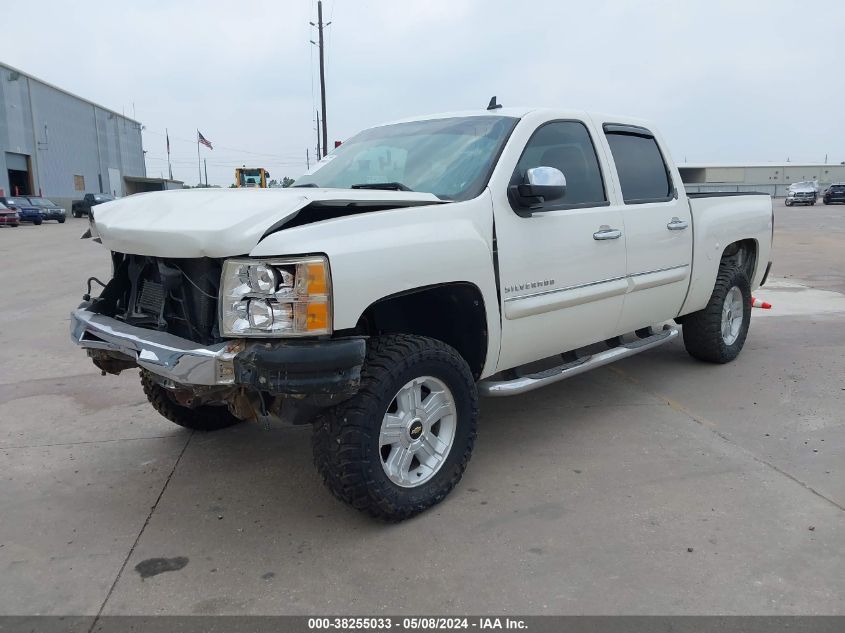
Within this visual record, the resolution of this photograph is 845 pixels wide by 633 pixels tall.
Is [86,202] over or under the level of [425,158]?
under

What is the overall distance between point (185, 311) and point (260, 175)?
113 feet

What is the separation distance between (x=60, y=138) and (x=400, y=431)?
58.1m

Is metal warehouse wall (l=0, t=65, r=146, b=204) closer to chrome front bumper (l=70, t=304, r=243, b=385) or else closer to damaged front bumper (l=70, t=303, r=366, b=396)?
chrome front bumper (l=70, t=304, r=243, b=385)

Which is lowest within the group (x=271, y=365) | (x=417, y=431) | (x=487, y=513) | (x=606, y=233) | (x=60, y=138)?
(x=487, y=513)

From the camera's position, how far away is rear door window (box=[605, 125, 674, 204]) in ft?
15.2

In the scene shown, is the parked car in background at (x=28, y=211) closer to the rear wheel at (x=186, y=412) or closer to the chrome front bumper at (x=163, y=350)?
the rear wheel at (x=186, y=412)

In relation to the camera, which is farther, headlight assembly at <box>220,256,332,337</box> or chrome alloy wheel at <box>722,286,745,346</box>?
chrome alloy wheel at <box>722,286,745,346</box>

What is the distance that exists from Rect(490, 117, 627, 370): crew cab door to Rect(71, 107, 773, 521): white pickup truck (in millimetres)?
13

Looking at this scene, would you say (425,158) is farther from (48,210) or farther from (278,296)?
(48,210)

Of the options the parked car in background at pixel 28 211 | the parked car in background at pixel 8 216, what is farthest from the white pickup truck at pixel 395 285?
the parked car in background at pixel 28 211

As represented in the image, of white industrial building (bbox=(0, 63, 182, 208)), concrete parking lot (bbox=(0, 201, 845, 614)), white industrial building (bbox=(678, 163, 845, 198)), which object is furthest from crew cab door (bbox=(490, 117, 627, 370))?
A: white industrial building (bbox=(678, 163, 845, 198))

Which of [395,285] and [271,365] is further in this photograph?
[395,285]

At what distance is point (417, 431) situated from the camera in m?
3.30

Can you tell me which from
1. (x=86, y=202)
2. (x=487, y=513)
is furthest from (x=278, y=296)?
(x=86, y=202)
